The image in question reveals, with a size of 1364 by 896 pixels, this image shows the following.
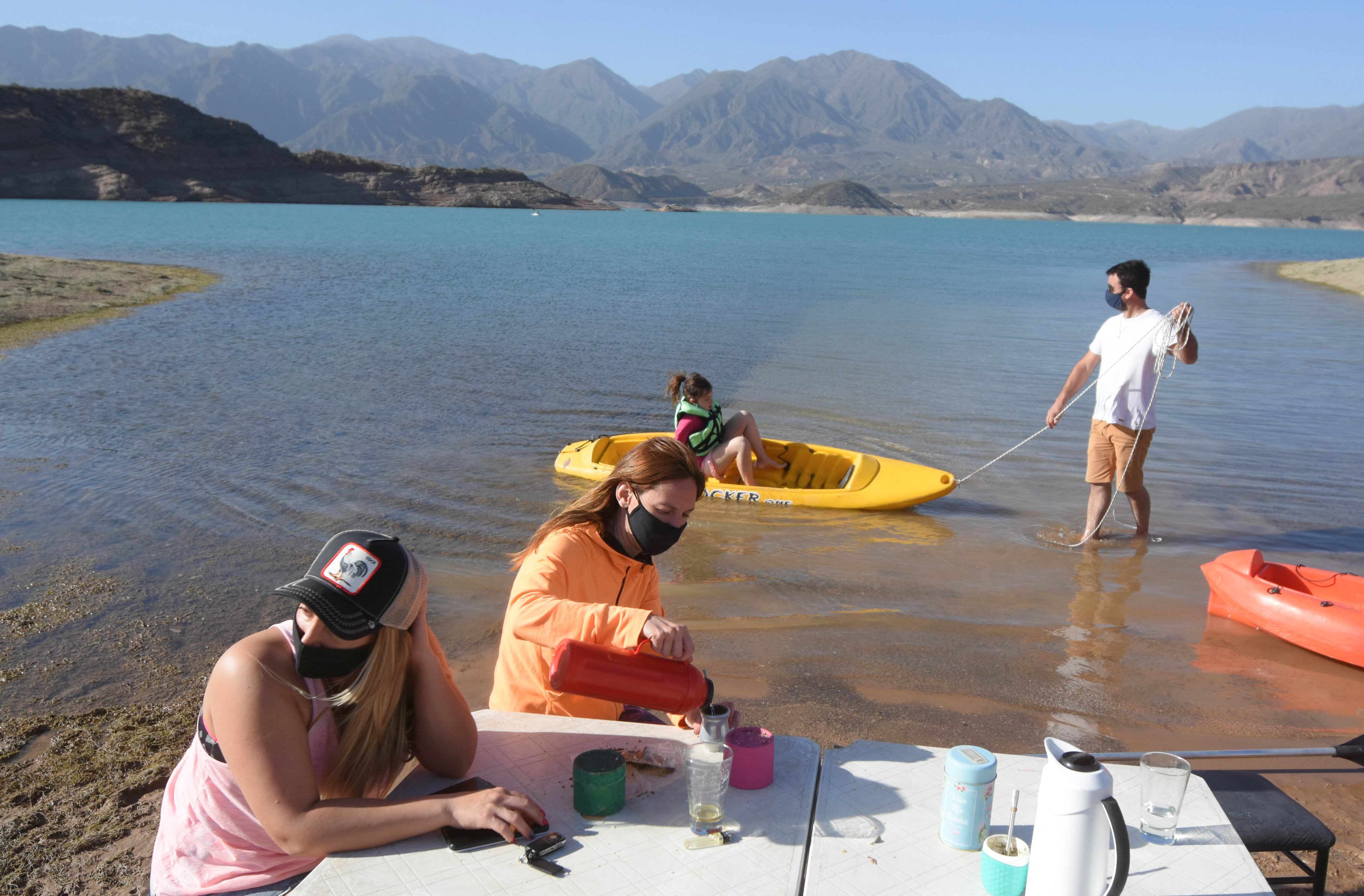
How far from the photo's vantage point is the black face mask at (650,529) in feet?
9.70

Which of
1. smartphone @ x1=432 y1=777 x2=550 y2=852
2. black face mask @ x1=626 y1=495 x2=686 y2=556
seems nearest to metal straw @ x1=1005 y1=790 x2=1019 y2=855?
smartphone @ x1=432 y1=777 x2=550 y2=852

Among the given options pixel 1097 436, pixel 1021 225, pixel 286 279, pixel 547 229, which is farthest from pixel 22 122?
pixel 1021 225

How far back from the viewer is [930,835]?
214cm

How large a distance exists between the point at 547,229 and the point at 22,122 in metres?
49.6

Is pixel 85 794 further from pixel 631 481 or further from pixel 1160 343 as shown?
pixel 1160 343

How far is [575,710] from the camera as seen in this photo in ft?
9.68

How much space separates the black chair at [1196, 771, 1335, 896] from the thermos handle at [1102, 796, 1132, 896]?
0.95 m

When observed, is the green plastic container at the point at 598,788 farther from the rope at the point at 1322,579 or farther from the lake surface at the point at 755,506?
the rope at the point at 1322,579

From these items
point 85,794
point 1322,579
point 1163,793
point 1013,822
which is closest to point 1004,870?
point 1013,822

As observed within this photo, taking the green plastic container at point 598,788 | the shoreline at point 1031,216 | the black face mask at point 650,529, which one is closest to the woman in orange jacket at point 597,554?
the black face mask at point 650,529

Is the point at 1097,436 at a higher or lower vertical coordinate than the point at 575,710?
higher

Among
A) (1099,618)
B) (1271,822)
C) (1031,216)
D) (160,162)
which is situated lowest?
(1099,618)

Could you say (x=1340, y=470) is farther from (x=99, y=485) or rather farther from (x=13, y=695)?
(x=99, y=485)

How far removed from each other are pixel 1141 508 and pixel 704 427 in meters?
3.64
